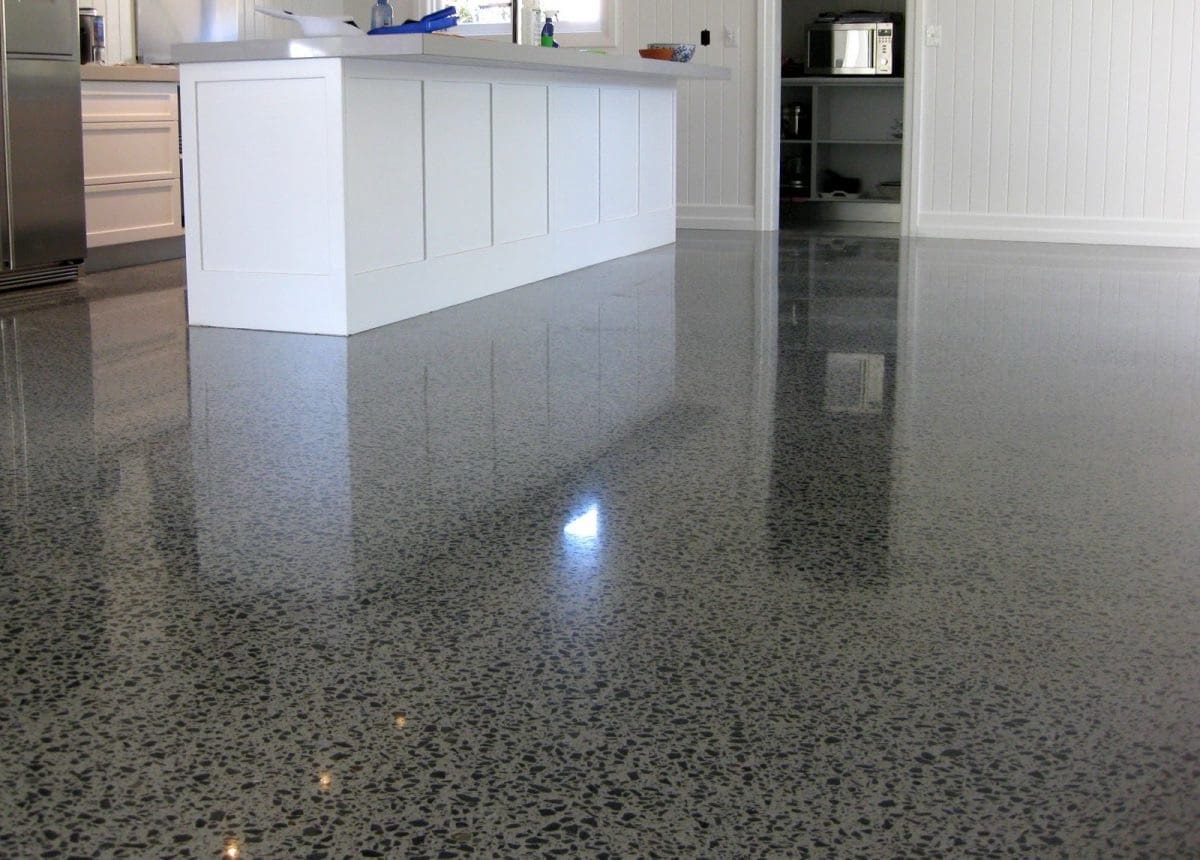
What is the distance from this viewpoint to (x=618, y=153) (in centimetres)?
659

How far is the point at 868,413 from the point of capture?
3188 millimetres

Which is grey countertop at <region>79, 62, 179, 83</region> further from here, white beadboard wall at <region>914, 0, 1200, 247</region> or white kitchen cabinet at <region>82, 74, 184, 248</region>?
white beadboard wall at <region>914, 0, 1200, 247</region>

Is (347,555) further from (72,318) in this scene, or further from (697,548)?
(72,318)

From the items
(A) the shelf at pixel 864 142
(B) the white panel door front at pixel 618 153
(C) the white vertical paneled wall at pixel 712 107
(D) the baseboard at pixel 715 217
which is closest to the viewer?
(B) the white panel door front at pixel 618 153

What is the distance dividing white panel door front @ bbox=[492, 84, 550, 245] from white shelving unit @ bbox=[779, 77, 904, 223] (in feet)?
13.0

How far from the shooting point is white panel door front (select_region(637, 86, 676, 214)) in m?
6.96

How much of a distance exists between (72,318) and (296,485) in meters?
2.53

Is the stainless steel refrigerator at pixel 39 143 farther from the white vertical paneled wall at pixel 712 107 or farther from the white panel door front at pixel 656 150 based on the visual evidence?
the white vertical paneled wall at pixel 712 107

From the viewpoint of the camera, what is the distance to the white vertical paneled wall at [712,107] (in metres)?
8.07

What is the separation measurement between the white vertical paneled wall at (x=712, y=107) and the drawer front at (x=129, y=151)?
10.0ft

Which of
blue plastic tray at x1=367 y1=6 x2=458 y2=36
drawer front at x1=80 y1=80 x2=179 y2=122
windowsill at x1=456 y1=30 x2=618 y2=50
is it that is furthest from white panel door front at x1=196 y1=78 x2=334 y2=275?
windowsill at x1=456 y1=30 x2=618 y2=50

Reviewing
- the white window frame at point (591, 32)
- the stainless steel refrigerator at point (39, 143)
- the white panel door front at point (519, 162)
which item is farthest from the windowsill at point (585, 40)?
the stainless steel refrigerator at point (39, 143)

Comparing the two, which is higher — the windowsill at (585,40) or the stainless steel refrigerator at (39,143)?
the windowsill at (585,40)

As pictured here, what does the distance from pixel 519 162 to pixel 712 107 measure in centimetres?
314
